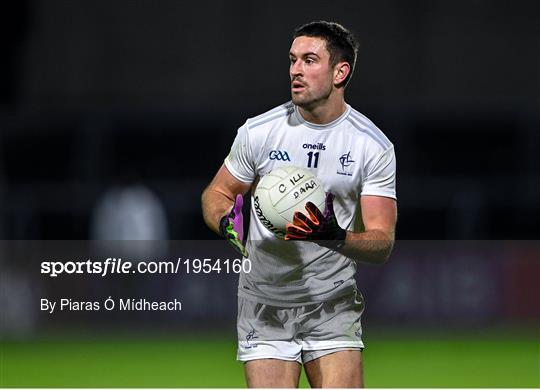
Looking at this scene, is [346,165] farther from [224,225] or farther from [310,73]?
[224,225]

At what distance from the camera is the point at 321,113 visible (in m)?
5.65

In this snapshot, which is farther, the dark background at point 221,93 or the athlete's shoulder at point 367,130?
the dark background at point 221,93

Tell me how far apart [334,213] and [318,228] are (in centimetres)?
31

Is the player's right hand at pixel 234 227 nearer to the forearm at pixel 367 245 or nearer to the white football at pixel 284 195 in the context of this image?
the white football at pixel 284 195

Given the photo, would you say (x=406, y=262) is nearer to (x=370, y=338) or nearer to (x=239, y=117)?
(x=370, y=338)

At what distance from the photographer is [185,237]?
14.8 metres

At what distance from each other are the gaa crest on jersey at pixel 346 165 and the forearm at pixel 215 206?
590 mm

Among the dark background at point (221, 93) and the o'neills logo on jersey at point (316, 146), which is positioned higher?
the dark background at point (221, 93)

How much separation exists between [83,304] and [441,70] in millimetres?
8003

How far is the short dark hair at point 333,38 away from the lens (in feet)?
18.6

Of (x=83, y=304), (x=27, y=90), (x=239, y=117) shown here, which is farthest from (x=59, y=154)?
(x=83, y=304)
